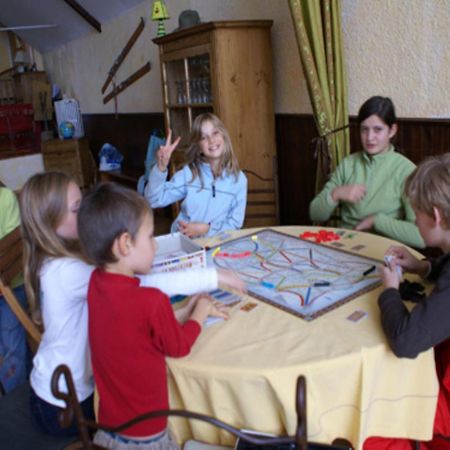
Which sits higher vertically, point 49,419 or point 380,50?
point 380,50

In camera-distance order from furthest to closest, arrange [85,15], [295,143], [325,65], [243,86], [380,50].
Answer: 1. [85,15]
2. [295,143]
3. [243,86]
4. [325,65]
5. [380,50]

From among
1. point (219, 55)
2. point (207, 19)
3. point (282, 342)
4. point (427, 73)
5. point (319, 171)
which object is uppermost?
point (207, 19)

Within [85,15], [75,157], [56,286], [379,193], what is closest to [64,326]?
[56,286]

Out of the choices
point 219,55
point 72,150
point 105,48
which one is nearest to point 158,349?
point 219,55

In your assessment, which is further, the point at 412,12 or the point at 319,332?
the point at 412,12

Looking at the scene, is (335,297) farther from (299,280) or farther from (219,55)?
(219,55)

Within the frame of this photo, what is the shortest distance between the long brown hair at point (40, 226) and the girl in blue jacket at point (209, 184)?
3.12ft

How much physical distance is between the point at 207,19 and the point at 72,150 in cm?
346

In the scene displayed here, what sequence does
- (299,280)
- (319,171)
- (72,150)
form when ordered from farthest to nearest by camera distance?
(72,150), (319,171), (299,280)

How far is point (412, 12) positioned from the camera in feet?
7.37

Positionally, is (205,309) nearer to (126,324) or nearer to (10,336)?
(126,324)

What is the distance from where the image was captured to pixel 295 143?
3213mm

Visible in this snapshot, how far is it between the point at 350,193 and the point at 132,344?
1.28 meters

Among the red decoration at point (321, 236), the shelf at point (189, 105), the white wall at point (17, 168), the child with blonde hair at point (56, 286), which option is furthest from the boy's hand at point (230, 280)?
the white wall at point (17, 168)
